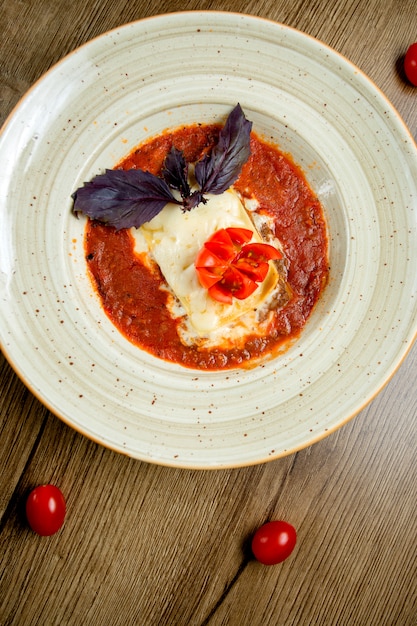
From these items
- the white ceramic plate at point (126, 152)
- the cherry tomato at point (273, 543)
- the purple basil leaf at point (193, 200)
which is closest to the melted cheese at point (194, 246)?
the purple basil leaf at point (193, 200)

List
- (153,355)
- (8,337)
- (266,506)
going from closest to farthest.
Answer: (8,337) < (153,355) < (266,506)

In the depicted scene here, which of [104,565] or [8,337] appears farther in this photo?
[104,565]

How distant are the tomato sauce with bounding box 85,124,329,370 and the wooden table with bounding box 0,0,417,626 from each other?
0.65 m

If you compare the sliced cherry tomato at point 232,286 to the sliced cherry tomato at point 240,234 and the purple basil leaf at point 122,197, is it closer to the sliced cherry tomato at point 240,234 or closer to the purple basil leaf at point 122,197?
the sliced cherry tomato at point 240,234

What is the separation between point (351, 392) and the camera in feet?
8.51

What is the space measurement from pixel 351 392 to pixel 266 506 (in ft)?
2.88

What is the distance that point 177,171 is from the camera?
8.90ft

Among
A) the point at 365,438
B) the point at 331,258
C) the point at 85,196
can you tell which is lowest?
the point at 365,438

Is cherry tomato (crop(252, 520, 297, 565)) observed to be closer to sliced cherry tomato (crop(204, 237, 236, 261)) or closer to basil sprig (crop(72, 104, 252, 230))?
sliced cherry tomato (crop(204, 237, 236, 261))

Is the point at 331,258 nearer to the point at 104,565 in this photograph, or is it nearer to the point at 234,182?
the point at 234,182

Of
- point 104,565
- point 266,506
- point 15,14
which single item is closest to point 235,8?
point 15,14

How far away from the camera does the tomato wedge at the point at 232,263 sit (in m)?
2.62

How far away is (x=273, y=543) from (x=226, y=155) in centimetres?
205

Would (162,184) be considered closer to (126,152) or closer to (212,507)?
(126,152)
